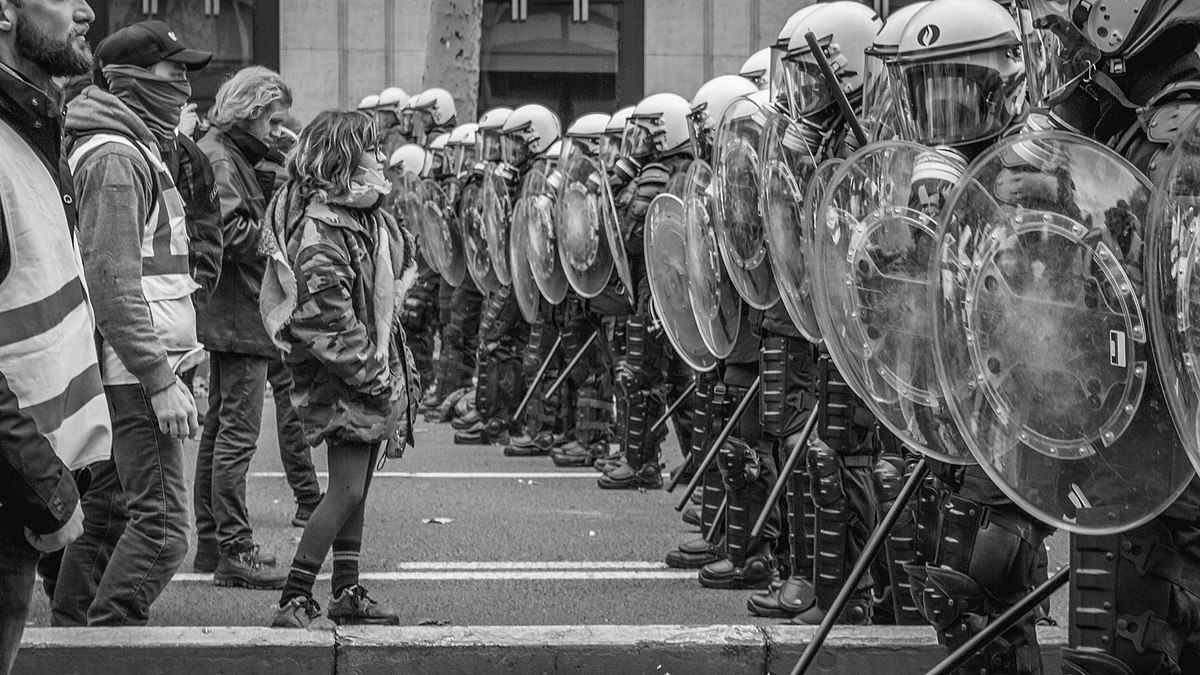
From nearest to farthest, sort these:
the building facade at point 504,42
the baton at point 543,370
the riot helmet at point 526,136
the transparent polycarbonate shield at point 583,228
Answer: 1. the transparent polycarbonate shield at point 583,228
2. the baton at point 543,370
3. the riot helmet at point 526,136
4. the building facade at point 504,42

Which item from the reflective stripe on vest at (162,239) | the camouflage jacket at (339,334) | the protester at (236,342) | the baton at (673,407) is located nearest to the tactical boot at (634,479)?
the baton at (673,407)

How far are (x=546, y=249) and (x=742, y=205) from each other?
3.68 m

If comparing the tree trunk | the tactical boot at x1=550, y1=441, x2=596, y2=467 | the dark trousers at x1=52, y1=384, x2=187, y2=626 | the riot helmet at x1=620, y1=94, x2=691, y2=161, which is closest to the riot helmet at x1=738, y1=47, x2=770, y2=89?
the riot helmet at x1=620, y1=94, x2=691, y2=161

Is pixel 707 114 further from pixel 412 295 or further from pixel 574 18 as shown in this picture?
pixel 574 18

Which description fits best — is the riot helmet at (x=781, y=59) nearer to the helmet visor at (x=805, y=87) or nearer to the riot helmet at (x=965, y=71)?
the helmet visor at (x=805, y=87)

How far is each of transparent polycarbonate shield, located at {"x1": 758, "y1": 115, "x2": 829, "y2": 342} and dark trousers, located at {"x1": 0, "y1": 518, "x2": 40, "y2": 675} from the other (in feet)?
8.99

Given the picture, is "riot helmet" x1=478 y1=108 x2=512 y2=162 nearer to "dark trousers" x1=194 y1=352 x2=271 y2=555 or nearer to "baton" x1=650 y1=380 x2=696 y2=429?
"baton" x1=650 y1=380 x2=696 y2=429

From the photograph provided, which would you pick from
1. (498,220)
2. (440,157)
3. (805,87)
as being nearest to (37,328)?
(805,87)

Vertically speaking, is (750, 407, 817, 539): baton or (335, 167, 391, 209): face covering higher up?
(335, 167, 391, 209): face covering

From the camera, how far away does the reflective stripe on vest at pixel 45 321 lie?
3.19 metres

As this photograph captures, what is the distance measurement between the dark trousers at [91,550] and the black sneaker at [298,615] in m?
0.55

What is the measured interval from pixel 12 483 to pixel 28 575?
28cm

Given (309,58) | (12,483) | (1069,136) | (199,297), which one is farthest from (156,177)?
(309,58)

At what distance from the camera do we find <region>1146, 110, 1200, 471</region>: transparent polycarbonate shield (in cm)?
287
